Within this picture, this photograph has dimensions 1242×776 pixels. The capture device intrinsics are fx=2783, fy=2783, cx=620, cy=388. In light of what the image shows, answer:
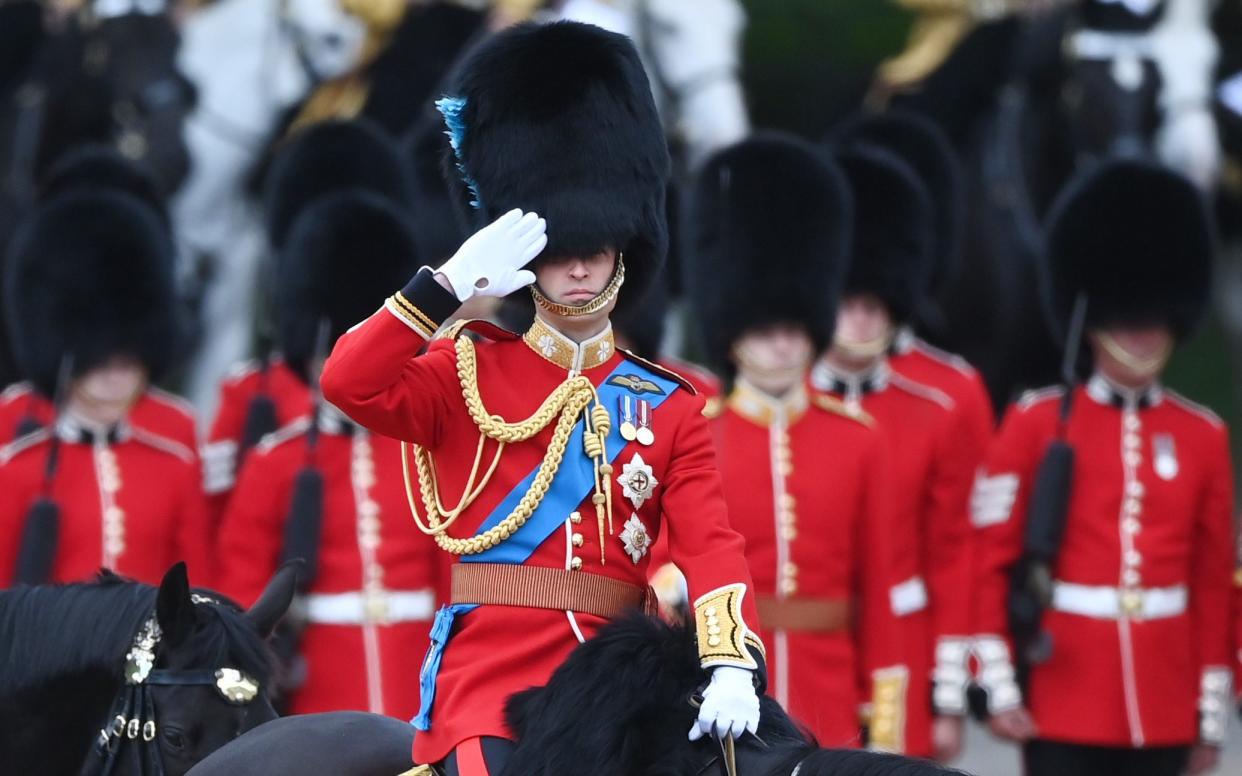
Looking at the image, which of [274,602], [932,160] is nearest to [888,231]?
[932,160]

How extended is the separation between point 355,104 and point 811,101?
1.68m

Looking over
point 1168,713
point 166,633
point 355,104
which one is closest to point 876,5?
point 355,104

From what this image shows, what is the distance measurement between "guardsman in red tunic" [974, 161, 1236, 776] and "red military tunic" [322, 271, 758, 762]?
8.12ft

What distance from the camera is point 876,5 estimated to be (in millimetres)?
10117

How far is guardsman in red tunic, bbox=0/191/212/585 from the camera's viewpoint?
6.23m

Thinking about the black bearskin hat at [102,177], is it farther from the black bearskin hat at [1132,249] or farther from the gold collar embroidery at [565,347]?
the gold collar embroidery at [565,347]

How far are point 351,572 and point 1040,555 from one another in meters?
1.53

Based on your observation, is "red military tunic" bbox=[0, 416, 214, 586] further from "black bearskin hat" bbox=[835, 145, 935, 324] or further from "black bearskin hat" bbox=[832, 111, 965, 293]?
"black bearskin hat" bbox=[832, 111, 965, 293]

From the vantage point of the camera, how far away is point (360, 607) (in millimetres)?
6211

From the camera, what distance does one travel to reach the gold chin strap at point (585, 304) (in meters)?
3.64

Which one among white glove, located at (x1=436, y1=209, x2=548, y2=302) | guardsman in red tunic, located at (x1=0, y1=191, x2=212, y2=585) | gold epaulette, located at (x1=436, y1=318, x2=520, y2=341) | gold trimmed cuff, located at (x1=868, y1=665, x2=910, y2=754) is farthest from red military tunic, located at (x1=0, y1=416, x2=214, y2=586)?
white glove, located at (x1=436, y1=209, x2=548, y2=302)

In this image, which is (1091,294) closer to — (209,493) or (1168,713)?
(1168,713)

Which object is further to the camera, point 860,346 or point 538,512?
point 860,346

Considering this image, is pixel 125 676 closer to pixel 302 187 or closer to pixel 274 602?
pixel 274 602
